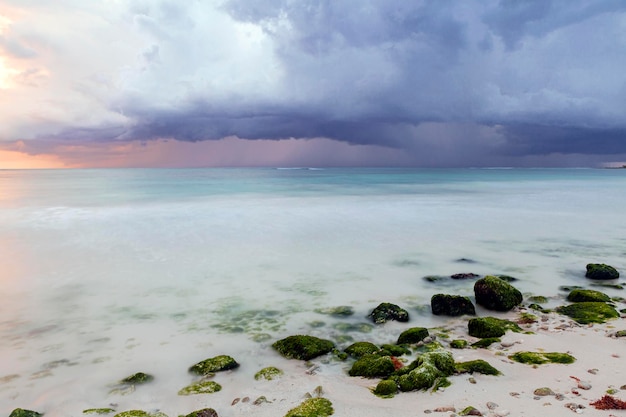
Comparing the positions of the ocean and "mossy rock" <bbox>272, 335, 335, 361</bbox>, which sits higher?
"mossy rock" <bbox>272, 335, 335, 361</bbox>

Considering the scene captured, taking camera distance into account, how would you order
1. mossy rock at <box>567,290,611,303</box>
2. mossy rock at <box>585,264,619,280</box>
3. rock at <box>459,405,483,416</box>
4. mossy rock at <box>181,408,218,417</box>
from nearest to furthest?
rock at <box>459,405,483,416</box> → mossy rock at <box>181,408,218,417</box> → mossy rock at <box>567,290,611,303</box> → mossy rock at <box>585,264,619,280</box>

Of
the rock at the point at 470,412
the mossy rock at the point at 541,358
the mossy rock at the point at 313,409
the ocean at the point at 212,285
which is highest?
the rock at the point at 470,412

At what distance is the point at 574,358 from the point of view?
6.55 m

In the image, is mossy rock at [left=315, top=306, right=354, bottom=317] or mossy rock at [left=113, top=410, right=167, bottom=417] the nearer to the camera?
mossy rock at [left=113, top=410, right=167, bottom=417]

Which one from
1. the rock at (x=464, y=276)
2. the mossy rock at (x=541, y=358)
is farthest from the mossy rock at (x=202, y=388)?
→ the rock at (x=464, y=276)

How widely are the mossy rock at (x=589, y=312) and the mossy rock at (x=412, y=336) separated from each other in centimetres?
323

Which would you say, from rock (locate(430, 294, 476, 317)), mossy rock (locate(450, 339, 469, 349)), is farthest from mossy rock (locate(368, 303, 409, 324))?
mossy rock (locate(450, 339, 469, 349))

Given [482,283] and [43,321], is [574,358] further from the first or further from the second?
A: [43,321]

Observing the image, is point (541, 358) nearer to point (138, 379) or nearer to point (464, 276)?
point (464, 276)

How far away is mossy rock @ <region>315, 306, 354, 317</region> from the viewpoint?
932 centimetres

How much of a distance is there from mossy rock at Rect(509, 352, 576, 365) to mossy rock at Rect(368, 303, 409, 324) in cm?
240

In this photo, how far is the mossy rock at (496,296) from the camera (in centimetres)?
915

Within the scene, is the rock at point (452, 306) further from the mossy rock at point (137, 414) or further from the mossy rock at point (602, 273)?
the mossy rock at point (137, 414)

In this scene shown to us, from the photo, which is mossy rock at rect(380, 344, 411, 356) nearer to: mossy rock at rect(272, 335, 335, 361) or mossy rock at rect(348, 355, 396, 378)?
mossy rock at rect(348, 355, 396, 378)
